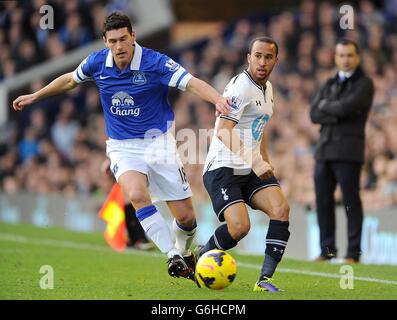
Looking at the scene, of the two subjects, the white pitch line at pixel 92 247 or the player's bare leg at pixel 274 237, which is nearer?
the player's bare leg at pixel 274 237

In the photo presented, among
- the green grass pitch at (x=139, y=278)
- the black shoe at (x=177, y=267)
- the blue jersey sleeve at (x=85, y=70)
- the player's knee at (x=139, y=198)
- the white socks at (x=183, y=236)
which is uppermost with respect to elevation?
the blue jersey sleeve at (x=85, y=70)

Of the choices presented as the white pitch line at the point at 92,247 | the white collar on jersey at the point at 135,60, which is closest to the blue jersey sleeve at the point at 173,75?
the white collar on jersey at the point at 135,60

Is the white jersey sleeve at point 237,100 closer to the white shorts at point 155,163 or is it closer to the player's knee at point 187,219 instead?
the white shorts at point 155,163

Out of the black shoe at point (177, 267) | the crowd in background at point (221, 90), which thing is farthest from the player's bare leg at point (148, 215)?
the crowd in background at point (221, 90)

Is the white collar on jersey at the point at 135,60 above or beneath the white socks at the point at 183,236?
above

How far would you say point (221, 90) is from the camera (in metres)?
20.2

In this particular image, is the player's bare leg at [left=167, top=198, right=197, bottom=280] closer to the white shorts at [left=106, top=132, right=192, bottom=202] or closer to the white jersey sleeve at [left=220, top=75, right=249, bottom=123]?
the white shorts at [left=106, top=132, right=192, bottom=202]

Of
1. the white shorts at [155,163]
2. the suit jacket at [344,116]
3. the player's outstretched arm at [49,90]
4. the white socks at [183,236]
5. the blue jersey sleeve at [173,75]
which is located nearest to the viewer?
the blue jersey sleeve at [173,75]

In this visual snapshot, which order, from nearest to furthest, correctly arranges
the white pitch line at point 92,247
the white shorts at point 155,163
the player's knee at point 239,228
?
the player's knee at point 239,228 < the white shorts at point 155,163 < the white pitch line at point 92,247

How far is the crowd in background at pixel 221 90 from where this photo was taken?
15.8 m

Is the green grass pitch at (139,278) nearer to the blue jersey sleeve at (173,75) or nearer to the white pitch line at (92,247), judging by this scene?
the white pitch line at (92,247)

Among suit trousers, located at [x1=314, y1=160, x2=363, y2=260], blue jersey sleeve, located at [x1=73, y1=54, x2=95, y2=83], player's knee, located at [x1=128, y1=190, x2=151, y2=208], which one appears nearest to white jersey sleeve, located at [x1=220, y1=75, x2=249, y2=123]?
player's knee, located at [x1=128, y1=190, x2=151, y2=208]

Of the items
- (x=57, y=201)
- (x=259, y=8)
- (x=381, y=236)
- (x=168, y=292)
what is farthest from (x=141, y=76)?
(x=259, y=8)

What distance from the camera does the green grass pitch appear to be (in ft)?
28.7
